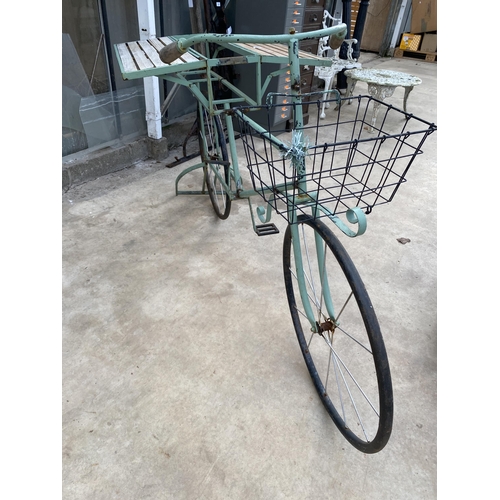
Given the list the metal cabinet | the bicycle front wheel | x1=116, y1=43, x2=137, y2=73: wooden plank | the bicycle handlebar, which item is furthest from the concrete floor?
the metal cabinet

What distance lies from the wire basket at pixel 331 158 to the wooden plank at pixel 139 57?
48cm

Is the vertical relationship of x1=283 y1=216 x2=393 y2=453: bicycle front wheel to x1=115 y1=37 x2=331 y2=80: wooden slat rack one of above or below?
below

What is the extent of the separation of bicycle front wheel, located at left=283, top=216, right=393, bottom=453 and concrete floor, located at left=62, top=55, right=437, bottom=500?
0.07m

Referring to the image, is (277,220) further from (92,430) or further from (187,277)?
(92,430)

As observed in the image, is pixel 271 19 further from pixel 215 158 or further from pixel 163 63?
pixel 163 63

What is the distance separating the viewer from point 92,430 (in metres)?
1.32

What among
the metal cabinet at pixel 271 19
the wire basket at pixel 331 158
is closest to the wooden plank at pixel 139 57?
the wire basket at pixel 331 158

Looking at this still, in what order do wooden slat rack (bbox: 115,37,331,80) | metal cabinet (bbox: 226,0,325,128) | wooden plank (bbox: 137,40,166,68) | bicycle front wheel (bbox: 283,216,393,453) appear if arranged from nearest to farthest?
bicycle front wheel (bbox: 283,216,393,453), wooden slat rack (bbox: 115,37,331,80), wooden plank (bbox: 137,40,166,68), metal cabinet (bbox: 226,0,325,128)

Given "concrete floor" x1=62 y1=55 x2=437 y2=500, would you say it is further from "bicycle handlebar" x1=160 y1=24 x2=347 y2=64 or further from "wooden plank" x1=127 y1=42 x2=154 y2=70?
"bicycle handlebar" x1=160 y1=24 x2=347 y2=64

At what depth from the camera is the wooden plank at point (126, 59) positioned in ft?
5.18

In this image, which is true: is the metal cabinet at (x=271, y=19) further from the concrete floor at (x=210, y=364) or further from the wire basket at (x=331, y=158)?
the concrete floor at (x=210, y=364)

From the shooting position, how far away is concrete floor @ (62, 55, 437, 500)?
123 centimetres

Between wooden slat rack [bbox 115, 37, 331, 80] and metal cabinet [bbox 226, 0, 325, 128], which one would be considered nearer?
wooden slat rack [bbox 115, 37, 331, 80]

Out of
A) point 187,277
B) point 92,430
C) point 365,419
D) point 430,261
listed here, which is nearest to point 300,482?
point 365,419
